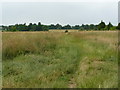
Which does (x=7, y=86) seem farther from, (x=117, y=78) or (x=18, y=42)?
(x=18, y=42)

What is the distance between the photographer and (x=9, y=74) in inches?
180

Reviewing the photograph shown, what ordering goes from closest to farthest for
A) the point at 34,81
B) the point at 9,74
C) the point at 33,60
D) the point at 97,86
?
the point at 97,86 → the point at 34,81 → the point at 9,74 → the point at 33,60

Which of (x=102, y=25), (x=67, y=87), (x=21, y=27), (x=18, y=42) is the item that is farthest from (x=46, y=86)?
(x=21, y=27)

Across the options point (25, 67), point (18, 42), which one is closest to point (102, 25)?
point (18, 42)

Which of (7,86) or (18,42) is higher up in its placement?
(18,42)

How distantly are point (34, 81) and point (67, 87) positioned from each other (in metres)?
0.74

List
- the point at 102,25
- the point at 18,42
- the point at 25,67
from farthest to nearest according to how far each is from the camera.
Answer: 1. the point at 102,25
2. the point at 18,42
3. the point at 25,67

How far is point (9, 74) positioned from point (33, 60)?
1469 millimetres

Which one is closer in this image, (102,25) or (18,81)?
(18,81)

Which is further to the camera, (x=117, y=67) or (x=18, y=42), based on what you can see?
(x=18, y=42)

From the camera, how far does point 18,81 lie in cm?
390

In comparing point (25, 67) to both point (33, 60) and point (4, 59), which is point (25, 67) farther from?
point (4, 59)

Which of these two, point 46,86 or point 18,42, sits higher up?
point 18,42

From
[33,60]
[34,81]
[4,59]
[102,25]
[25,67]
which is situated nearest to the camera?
[34,81]
